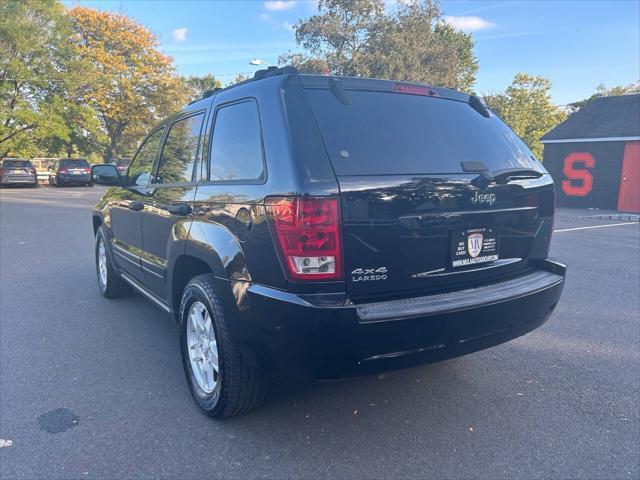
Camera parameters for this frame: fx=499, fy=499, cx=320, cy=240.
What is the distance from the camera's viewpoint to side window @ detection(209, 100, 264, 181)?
2.74 m

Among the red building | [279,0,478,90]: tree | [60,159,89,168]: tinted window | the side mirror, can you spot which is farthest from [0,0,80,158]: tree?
the side mirror

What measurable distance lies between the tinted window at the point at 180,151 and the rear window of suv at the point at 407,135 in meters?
1.19

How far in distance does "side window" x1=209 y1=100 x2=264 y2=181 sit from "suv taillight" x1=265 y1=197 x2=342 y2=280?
14.4 inches

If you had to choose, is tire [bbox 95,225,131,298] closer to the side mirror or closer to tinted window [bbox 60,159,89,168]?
the side mirror

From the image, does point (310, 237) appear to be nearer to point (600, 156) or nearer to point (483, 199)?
point (483, 199)

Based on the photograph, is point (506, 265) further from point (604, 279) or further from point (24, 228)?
point (24, 228)

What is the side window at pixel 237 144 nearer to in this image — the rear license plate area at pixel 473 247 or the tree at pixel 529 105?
the rear license plate area at pixel 473 247

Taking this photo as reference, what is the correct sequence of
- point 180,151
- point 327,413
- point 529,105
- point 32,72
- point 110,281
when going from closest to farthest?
point 327,413 → point 180,151 → point 110,281 → point 32,72 → point 529,105

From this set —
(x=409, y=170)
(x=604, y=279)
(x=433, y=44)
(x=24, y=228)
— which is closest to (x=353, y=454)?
(x=409, y=170)

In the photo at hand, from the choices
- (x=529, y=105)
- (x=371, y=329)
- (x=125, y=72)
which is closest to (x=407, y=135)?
(x=371, y=329)

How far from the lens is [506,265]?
9.96ft

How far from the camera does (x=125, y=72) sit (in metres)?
35.8

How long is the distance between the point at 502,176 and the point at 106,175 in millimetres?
3655

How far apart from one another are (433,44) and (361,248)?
3362 centimetres
